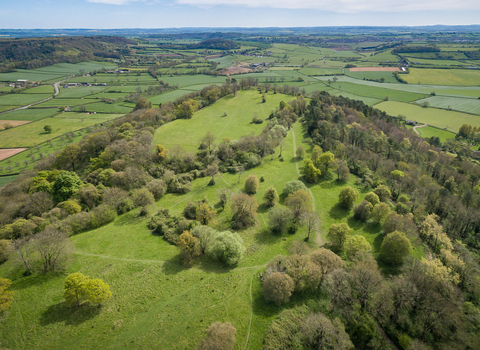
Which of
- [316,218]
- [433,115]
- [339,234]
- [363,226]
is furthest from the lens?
[433,115]

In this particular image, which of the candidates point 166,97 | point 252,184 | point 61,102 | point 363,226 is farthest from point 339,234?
point 61,102

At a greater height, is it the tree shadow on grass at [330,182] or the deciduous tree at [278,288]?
the tree shadow on grass at [330,182]

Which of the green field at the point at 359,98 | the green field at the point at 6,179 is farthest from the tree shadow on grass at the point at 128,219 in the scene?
the green field at the point at 359,98

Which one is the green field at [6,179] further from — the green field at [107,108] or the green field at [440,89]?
the green field at [440,89]

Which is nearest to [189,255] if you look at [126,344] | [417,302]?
[126,344]

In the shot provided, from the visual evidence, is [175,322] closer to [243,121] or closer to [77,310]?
[77,310]

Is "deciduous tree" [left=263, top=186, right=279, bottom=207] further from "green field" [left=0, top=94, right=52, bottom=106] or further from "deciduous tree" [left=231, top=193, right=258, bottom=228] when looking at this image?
"green field" [left=0, top=94, right=52, bottom=106]

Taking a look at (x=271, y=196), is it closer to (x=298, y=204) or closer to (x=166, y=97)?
(x=298, y=204)

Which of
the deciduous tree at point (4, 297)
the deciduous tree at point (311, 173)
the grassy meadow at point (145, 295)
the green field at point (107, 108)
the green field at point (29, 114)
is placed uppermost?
the green field at point (107, 108)
